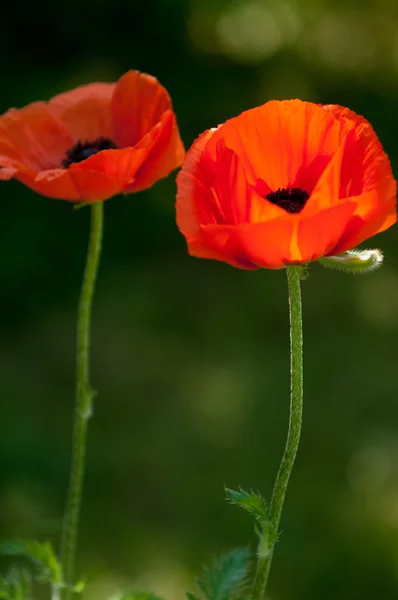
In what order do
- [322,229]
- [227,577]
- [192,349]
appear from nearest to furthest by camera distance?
[322,229] → [227,577] → [192,349]

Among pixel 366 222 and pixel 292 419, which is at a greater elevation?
pixel 366 222

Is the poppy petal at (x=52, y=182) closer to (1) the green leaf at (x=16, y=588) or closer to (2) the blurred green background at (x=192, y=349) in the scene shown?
(1) the green leaf at (x=16, y=588)

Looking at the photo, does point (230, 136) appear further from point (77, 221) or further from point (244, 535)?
point (77, 221)

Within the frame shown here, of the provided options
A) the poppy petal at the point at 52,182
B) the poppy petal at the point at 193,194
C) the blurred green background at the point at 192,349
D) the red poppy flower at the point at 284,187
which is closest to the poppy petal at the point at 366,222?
the red poppy flower at the point at 284,187

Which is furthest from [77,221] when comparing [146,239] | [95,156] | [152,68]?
[95,156]

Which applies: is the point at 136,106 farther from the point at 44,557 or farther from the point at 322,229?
the point at 44,557

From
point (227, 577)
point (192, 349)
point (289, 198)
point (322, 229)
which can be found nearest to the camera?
point (322, 229)

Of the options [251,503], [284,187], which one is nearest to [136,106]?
[284,187]
